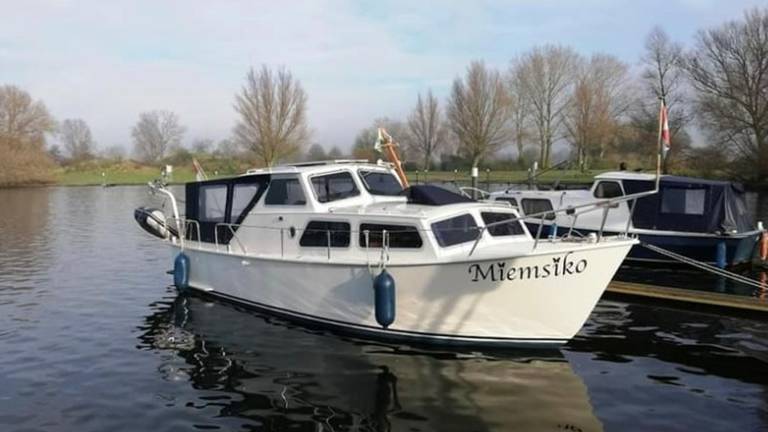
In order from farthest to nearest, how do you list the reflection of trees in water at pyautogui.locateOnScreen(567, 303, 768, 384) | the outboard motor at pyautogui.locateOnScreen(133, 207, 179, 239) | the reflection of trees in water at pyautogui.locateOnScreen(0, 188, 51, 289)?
the reflection of trees in water at pyautogui.locateOnScreen(0, 188, 51, 289)
the outboard motor at pyautogui.locateOnScreen(133, 207, 179, 239)
the reflection of trees in water at pyautogui.locateOnScreen(567, 303, 768, 384)

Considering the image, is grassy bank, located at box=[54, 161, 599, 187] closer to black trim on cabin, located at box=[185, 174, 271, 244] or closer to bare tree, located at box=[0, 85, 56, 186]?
bare tree, located at box=[0, 85, 56, 186]

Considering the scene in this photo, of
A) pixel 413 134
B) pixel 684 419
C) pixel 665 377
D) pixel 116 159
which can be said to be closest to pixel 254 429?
pixel 684 419

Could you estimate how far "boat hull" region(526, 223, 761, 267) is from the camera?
17859 mm

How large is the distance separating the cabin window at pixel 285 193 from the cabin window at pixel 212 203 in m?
1.48

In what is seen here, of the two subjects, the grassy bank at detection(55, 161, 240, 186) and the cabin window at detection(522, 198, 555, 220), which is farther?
the grassy bank at detection(55, 161, 240, 186)

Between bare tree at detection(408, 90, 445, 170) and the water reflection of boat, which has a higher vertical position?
bare tree at detection(408, 90, 445, 170)

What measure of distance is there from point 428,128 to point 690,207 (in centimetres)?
6182

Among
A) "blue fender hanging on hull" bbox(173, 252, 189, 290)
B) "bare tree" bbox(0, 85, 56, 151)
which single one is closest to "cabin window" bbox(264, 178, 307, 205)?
"blue fender hanging on hull" bbox(173, 252, 189, 290)

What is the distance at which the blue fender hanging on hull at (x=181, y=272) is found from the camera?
14.1 metres

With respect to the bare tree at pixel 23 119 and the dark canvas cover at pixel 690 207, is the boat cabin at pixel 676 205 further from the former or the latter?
the bare tree at pixel 23 119

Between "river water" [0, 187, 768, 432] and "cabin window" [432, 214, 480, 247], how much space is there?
6.30 ft

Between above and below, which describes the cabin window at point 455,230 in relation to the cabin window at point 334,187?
below

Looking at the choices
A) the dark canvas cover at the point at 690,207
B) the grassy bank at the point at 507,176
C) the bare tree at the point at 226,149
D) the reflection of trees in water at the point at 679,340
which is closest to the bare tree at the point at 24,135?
the bare tree at the point at 226,149

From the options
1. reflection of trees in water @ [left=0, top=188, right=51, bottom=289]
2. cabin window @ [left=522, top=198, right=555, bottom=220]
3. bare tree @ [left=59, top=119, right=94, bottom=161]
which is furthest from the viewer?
bare tree @ [left=59, top=119, right=94, bottom=161]
